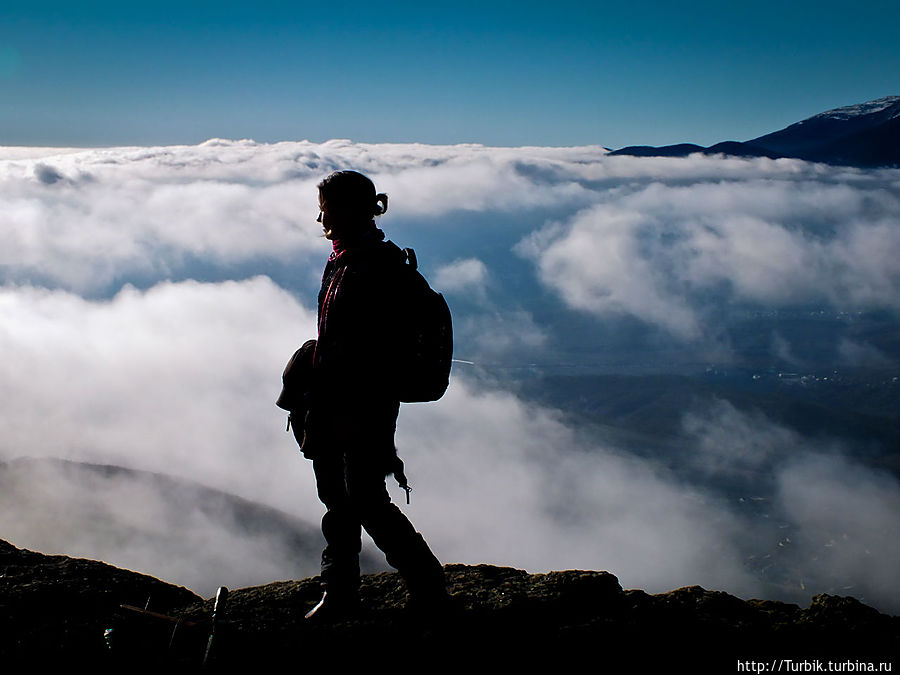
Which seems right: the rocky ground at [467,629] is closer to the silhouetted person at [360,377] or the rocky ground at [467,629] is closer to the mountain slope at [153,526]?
the silhouetted person at [360,377]

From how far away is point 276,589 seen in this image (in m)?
5.76

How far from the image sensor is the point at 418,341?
13.3 ft

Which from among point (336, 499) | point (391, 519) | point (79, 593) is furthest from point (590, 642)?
point (79, 593)

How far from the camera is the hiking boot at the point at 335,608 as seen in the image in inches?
182

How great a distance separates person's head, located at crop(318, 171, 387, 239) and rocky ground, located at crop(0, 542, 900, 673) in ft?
9.37

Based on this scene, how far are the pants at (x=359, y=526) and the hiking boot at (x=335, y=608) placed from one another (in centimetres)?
4

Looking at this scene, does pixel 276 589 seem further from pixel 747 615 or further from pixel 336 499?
pixel 747 615

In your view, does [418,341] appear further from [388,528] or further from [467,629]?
[467,629]

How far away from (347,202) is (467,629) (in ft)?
10.2

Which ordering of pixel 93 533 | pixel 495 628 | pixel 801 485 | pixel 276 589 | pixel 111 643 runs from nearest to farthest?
pixel 111 643
pixel 495 628
pixel 276 589
pixel 93 533
pixel 801 485

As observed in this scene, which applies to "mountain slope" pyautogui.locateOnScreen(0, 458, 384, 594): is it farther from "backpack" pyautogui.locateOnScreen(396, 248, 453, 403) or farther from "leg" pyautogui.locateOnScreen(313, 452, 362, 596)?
"backpack" pyautogui.locateOnScreen(396, 248, 453, 403)

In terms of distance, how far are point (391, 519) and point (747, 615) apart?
123 inches

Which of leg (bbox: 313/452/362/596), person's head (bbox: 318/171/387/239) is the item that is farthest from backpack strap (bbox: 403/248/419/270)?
leg (bbox: 313/452/362/596)

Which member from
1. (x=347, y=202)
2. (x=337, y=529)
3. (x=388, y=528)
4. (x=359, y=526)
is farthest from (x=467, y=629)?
(x=347, y=202)
